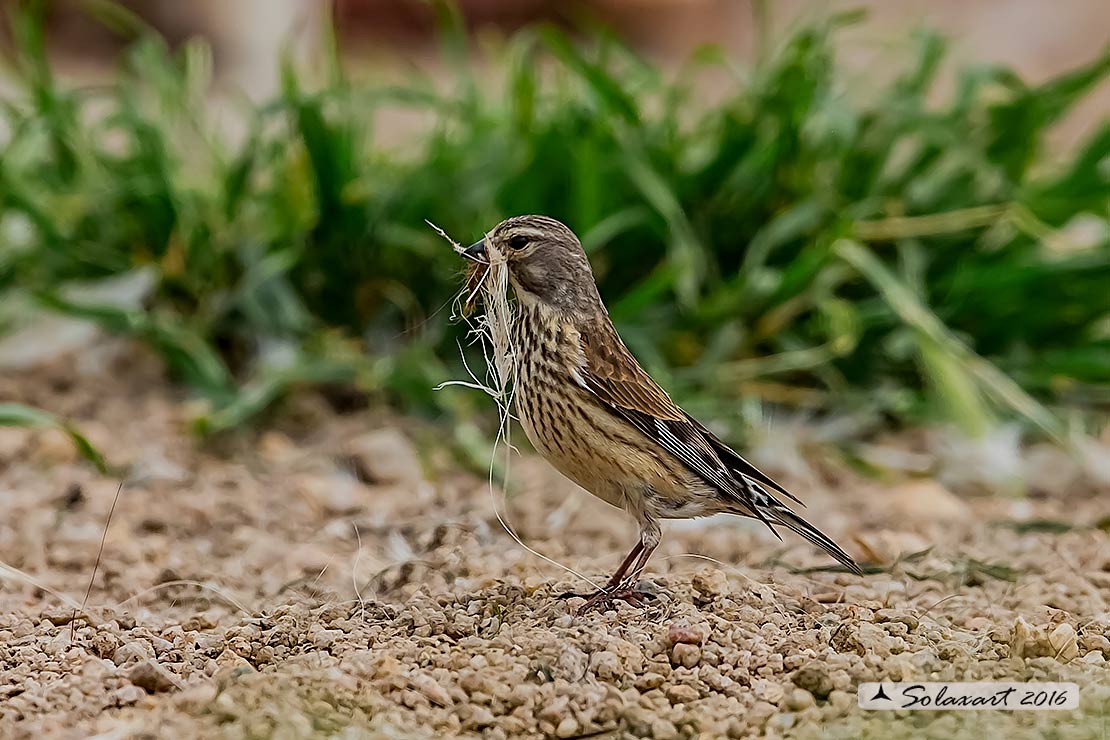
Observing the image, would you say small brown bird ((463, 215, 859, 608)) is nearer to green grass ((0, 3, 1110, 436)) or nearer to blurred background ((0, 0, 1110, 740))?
blurred background ((0, 0, 1110, 740))

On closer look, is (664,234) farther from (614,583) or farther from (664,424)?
(614,583)

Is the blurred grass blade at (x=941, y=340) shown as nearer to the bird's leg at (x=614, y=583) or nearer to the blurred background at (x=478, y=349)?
the blurred background at (x=478, y=349)

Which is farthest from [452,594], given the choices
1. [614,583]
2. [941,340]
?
[941,340]

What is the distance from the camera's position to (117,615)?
3006mm

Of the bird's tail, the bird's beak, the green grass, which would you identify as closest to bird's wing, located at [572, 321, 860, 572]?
the bird's tail

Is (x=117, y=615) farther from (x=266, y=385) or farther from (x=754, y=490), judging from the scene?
(x=266, y=385)

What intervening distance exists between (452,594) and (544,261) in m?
0.72

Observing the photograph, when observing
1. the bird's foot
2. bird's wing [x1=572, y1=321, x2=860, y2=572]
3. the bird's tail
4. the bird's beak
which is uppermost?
the bird's beak

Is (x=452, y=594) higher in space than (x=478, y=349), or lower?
lower

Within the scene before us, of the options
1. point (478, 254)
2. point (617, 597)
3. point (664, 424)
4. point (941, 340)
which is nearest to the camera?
point (617, 597)

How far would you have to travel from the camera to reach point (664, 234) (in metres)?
5.06

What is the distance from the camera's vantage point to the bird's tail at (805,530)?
113 inches

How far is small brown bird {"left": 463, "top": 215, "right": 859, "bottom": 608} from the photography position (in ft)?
9.52

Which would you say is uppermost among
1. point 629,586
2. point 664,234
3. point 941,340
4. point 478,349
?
point 664,234
